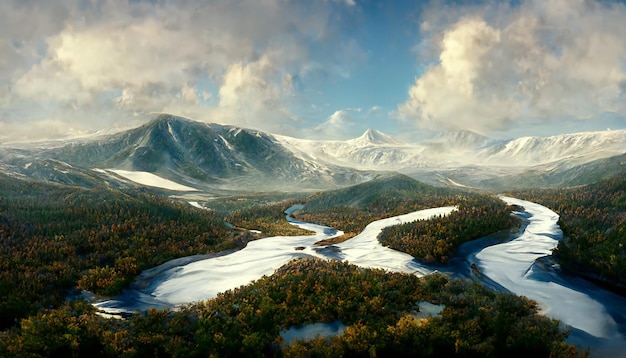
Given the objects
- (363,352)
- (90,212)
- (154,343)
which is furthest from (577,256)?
(90,212)

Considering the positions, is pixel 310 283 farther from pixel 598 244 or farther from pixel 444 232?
pixel 598 244

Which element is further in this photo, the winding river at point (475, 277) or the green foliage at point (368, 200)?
the green foliage at point (368, 200)

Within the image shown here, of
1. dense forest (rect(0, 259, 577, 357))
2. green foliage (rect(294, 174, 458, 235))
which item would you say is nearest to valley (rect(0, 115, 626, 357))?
dense forest (rect(0, 259, 577, 357))

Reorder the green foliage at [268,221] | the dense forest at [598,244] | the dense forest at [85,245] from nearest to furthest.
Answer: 1. the dense forest at [85,245]
2. the dense forest at [598,244]
3. the green foliage at [268,221]

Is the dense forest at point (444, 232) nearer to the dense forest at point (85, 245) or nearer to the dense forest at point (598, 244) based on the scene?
the dense forest at point (598, 244)

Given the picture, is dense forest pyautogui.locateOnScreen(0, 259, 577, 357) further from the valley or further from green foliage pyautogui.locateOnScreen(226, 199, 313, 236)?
green foliage pyautogui.locateOnScreen(226, 199, 313, 236)

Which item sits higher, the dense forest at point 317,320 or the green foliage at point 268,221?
the dense forest at point 317,320

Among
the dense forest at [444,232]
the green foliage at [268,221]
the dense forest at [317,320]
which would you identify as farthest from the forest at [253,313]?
the green foliage at [268,221]
